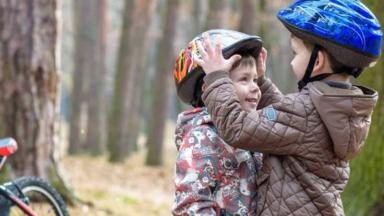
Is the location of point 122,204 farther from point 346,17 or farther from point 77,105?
point 77,105

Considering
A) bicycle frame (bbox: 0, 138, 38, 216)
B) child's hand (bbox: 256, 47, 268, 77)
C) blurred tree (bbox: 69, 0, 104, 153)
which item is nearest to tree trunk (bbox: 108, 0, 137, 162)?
blurred tree (bbox: 69, 0, 104, 153)

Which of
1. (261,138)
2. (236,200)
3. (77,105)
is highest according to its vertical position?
Answer: (261,138)

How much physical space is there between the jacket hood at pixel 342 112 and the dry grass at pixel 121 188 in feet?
17.0

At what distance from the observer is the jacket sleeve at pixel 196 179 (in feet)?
10.3

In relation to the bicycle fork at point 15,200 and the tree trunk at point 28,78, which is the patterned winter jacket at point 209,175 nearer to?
the bicycle fork at point 15,200

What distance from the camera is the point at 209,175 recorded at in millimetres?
3180

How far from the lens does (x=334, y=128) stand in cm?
305

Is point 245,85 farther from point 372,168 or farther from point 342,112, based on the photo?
point 372,168

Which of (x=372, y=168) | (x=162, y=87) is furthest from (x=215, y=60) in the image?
(x=162, y=87)

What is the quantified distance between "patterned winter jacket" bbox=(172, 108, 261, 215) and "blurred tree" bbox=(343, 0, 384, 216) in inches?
153

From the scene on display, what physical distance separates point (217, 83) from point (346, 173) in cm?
69

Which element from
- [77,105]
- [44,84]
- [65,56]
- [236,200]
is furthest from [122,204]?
[65,56]

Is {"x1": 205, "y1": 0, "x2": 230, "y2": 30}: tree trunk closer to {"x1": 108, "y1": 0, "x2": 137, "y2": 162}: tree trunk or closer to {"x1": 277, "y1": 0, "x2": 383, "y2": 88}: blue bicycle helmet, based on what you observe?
{"x1": 108, "y1": 0, "x2": 137, "y2": 162}: tree trunk

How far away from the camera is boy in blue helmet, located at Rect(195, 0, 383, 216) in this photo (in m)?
3.07
